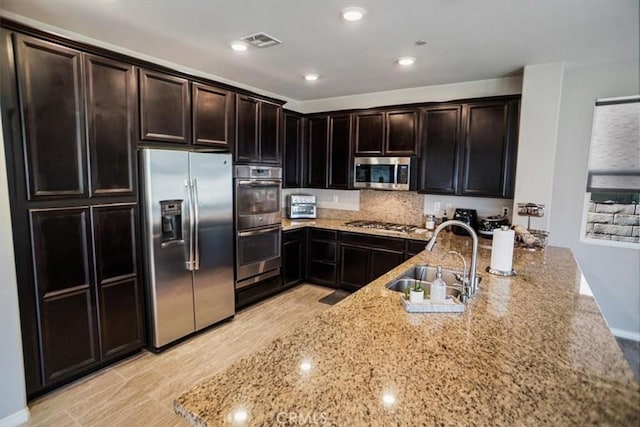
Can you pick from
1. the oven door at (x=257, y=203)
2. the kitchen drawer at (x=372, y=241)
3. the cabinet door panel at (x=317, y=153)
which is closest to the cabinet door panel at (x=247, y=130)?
the oven door at (x=257, y=203)

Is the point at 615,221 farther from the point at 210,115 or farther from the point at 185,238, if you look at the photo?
the point at 210,115

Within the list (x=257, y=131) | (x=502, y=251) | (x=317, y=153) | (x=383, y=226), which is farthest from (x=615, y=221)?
(x=317, y=153)

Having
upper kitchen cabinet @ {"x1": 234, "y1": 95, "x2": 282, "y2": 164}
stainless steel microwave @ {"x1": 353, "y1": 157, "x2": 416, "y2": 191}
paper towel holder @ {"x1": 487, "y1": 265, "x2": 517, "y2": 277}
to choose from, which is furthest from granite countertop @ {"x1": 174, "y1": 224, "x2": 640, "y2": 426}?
stainless steel microwave @ {"x1": 353, "y1": 157, "x2": 416, "y2": 191}

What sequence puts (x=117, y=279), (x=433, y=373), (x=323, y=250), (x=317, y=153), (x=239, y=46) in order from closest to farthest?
(x=433, y=373)
(x=117, y=279)
(x=239, y=46)
(x=323, y=250)
(x=317, y=153)

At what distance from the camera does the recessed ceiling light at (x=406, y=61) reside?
3.04 meters

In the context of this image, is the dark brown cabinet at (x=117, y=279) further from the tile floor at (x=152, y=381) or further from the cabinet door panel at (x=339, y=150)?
the cabinet door panel at (x=339, y=150)

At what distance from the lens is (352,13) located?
7.12 ft

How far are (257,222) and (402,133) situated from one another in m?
2.01

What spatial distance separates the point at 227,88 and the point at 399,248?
249 cm

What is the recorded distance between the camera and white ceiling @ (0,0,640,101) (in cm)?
210

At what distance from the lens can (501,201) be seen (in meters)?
3.77

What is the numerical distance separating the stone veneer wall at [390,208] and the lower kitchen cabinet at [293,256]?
0.86m

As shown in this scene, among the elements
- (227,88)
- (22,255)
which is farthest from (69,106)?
(227,88)

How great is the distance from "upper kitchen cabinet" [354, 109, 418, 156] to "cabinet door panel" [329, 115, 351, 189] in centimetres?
13
